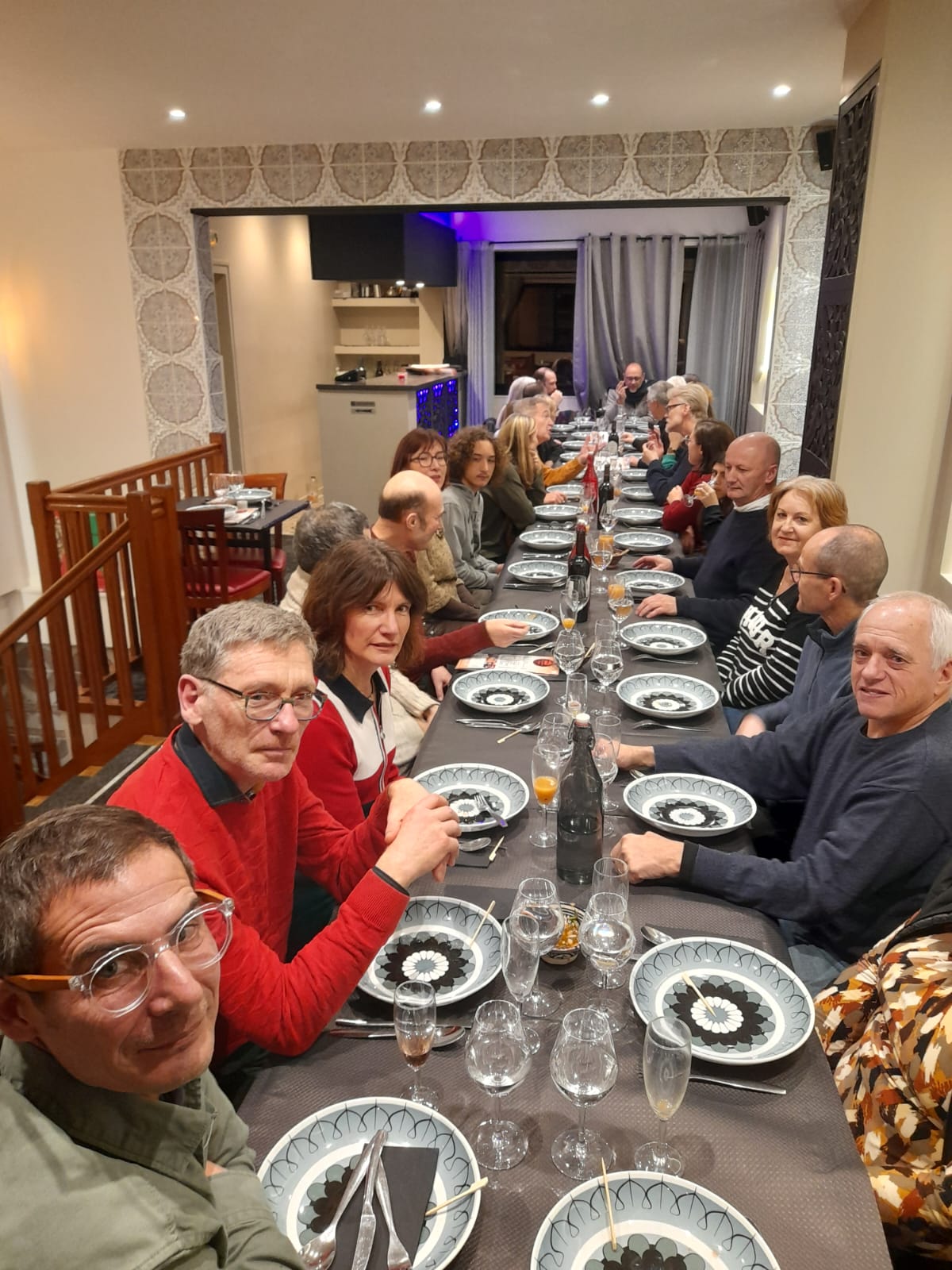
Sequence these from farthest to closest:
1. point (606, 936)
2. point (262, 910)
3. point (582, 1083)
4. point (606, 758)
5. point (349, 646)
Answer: point (349, 646)
point (606, 758)
point (262, 910)
point (606, 936)
point (582, 1083)

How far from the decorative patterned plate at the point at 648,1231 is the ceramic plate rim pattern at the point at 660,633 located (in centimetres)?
184

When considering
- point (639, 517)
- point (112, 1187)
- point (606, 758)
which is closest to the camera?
point (112, 1187)

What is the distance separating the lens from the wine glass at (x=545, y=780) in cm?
170

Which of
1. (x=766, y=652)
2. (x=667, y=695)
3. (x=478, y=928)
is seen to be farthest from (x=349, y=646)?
(x=766, y=652)

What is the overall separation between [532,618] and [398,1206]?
2163mm

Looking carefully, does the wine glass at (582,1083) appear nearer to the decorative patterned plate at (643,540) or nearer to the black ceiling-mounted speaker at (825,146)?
the decorative patterned plate at (643,540)

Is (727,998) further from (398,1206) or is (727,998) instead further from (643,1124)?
(398,1206)

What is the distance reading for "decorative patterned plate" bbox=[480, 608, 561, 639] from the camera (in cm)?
286

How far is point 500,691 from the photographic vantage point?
2.42 metres

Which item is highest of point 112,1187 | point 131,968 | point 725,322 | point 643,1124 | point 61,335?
point 725,322

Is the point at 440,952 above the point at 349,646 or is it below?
below

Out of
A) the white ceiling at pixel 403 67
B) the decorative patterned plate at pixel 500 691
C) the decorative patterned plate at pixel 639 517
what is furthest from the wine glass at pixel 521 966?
the decorative patterned plate at pixel 639 517

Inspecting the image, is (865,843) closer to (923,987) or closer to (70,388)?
(923,987)

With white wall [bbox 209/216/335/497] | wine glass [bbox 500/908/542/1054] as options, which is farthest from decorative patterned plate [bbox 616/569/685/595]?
white wall [bbox 209/216/335/497]
